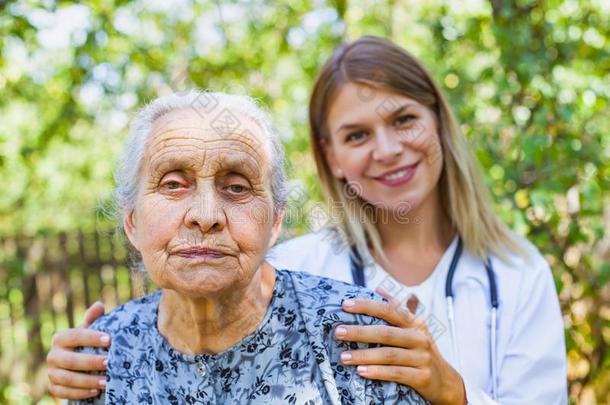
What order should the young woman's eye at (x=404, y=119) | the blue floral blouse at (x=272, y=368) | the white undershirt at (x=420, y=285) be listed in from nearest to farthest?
1. the blue floral blouse at (x=272, y=368)
2. the white undershirt at (x=420, y=285)
3. the young woman's eye at (x=404, y=119)

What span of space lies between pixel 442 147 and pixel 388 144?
31cm

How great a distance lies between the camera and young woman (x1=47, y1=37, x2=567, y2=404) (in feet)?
7.53

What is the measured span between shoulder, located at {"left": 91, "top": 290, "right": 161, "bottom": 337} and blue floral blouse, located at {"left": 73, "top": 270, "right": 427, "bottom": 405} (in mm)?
65

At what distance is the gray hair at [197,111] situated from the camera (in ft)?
5.80

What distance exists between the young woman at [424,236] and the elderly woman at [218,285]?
407 millimetres

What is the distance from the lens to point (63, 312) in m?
5.84

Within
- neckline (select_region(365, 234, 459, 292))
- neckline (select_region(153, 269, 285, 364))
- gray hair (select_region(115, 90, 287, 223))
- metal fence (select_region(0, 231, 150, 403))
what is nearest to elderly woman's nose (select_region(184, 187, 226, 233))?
gray hair (select_region(115, 90, 287, 223))

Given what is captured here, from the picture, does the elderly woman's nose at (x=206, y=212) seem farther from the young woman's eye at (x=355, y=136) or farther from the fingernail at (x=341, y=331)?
the young woman's eye at (x=355, y=136)

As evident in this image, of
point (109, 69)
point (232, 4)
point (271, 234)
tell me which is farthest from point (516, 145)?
point (232, 4)

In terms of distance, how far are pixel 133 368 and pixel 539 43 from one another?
2.77m

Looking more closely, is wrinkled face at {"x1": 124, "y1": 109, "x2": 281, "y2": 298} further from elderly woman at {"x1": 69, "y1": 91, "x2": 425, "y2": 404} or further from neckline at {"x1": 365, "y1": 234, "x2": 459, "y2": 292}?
neckline at {"x1": 365, "y1": 234, "x2": 459, "y2": 292}

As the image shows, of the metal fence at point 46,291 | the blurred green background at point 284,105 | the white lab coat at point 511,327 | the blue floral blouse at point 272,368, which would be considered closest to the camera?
the blue floral blouse at point 272,368

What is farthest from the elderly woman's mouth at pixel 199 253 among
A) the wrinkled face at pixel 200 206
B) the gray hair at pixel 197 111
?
the gray hair at pixel 197 111

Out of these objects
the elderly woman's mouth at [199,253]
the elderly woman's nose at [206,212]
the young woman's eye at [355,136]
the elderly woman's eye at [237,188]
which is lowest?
the elderly woman's mouth at [199,253]
